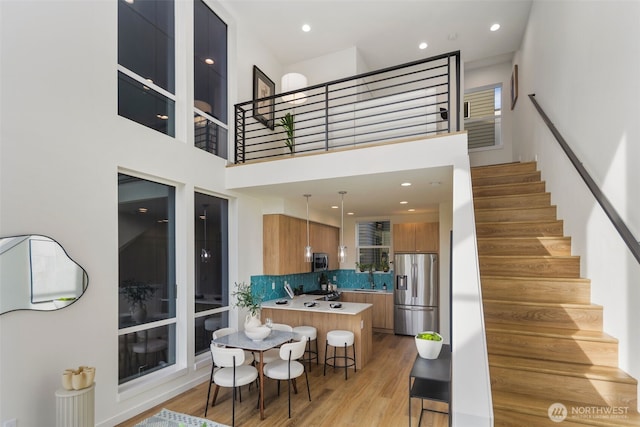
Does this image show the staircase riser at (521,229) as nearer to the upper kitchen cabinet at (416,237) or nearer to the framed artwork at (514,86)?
the upper kitchen cabinet at (416,237)

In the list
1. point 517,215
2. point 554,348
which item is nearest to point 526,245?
point 517,215

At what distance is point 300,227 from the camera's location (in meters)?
6.28

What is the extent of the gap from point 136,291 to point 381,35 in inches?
210

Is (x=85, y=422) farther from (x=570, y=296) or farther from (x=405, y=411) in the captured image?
(x=570, y=296)

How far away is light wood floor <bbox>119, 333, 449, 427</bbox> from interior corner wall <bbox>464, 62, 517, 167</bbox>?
4.68m

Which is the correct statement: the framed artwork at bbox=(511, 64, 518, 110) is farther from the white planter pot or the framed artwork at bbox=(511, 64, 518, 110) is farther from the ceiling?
the white planter pot

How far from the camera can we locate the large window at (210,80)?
14.8 feet

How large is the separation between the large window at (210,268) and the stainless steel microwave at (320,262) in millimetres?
2266

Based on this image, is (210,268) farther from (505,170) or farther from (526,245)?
(505,170)

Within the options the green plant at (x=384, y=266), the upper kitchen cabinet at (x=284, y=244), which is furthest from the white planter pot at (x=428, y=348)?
the green plant at (x=384, y=266)

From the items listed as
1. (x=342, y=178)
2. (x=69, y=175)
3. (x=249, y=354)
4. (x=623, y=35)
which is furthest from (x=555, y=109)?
(x=69, y=175)

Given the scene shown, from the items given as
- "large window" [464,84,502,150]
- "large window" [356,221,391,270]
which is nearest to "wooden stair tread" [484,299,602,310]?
"large window" [356,221,391,270]

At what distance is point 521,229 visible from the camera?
3648 millimetres

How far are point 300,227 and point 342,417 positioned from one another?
342 cm
